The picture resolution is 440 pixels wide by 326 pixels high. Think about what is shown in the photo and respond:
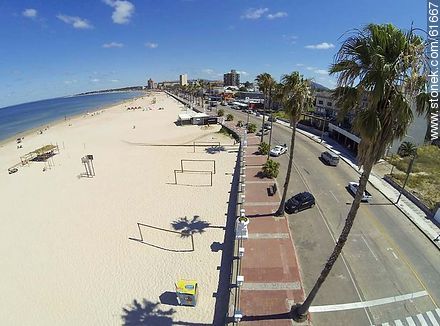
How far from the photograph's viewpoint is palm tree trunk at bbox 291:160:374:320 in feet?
30.5

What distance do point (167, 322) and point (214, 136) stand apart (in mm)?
41940

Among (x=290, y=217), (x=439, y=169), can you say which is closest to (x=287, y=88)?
(x=290, y=217)

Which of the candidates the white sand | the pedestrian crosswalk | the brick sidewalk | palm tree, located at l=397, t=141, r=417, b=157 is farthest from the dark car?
palm tree, located at l=397, t=141, r=417, b=157

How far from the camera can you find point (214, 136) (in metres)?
53.1

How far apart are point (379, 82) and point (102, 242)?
20953 mm

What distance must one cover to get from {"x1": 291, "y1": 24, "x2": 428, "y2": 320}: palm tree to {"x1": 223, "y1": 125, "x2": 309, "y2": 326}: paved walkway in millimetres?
8614

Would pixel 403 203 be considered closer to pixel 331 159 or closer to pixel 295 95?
pixel 331 159

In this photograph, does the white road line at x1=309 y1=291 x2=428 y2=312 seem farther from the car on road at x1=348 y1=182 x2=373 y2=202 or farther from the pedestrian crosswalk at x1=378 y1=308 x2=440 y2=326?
the car on road at x1=348 y1=182 x2=373 y2=202

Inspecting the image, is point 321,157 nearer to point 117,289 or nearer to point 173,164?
point 173,164

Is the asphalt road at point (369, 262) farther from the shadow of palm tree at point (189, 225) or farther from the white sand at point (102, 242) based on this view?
the shadow of palm tree at point (189, 225)

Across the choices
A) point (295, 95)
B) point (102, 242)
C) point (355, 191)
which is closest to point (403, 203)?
point (355, 191)

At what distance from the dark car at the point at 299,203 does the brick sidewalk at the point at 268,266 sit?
117 centimetres

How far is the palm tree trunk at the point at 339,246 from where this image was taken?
365 inches

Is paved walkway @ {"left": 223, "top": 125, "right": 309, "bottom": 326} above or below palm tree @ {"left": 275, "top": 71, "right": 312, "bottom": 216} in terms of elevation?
below
